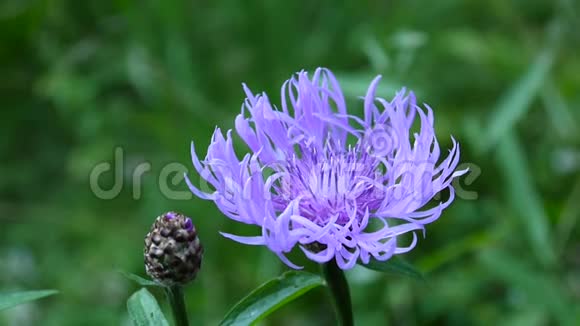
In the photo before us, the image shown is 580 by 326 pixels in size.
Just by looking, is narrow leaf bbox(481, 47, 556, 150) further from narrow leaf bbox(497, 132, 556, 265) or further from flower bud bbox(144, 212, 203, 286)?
flower bud bbox(144, 212, 203, 286)

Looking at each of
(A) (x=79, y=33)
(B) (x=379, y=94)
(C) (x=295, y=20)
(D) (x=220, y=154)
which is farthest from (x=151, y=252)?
(A) (x=79, y=33)

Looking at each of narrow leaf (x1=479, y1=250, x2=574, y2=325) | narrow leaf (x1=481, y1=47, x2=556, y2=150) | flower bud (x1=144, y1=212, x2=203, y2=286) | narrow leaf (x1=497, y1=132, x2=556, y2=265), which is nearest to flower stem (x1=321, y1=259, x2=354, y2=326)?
flower bud (x1=144, y1=212, x2=203, y2=286)

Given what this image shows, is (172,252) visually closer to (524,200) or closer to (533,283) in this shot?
(533,283)

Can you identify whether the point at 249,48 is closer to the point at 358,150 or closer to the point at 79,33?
the point at 79,33

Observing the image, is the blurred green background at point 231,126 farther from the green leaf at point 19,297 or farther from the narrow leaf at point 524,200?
the green leaf at point 19,297

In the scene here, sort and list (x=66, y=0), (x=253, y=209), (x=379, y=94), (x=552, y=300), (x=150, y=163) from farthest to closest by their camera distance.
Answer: (x=66, y=0) < (x=150, y=163) < (x=379, y=94) < (x=552, y=300) < (x=253, y=209)

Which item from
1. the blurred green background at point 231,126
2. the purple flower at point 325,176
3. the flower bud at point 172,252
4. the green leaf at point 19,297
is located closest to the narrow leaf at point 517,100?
the blurred green background at point 231,126
